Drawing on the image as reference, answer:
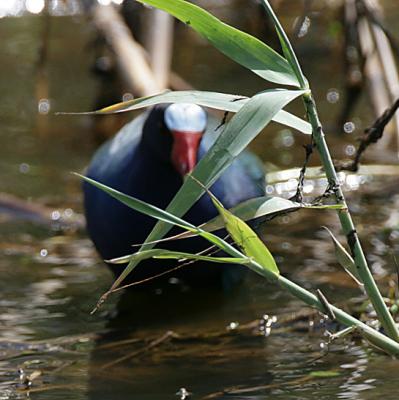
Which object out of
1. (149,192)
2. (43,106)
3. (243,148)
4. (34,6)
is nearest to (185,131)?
(149,192)

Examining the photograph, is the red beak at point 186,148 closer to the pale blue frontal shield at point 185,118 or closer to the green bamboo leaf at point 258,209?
the pale blue frontal shield at point 185,118

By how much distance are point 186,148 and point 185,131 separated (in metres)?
0.05

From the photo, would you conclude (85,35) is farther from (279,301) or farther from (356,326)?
(356,326)

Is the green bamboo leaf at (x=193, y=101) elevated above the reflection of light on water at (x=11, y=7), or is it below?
below

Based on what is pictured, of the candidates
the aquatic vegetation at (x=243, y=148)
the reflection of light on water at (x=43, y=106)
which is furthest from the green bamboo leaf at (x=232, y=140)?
the reflection of light on water at (x=43, y=106)

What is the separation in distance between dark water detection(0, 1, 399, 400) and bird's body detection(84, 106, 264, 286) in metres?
0.13

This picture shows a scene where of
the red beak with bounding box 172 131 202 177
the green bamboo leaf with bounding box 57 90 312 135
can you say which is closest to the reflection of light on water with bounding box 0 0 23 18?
the red beak with bounding box 172 131 202 177

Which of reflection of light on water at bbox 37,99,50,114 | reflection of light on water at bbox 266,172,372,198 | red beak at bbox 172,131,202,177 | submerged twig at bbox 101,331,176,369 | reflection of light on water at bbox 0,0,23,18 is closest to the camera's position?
submerged twig at bbox 101,331,176,369

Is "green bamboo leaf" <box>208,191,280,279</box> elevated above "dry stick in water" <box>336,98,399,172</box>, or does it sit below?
below

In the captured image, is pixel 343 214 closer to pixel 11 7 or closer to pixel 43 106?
pixel 43 106

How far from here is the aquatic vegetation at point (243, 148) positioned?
67.1 inches

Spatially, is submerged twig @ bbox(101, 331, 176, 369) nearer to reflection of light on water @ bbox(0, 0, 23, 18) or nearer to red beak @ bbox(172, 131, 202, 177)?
red beak @ bbox(172, 131, 202, 177)

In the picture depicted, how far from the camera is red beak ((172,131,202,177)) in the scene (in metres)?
3.05

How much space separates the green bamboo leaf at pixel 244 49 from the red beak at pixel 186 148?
1.28 metres
